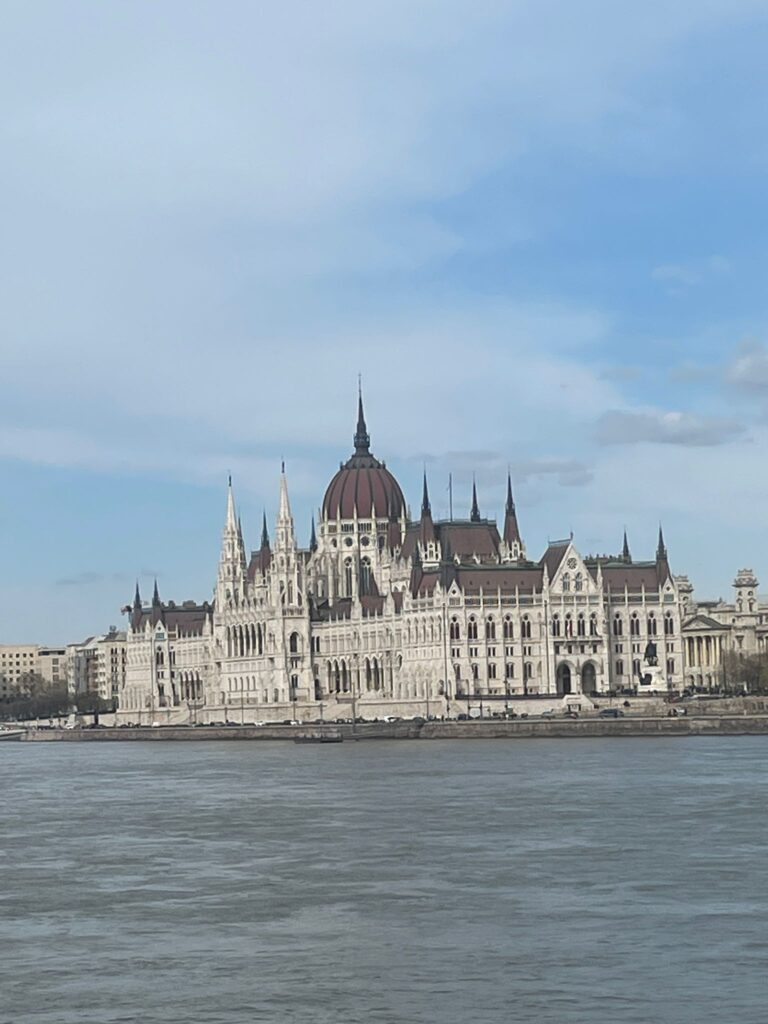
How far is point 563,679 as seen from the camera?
518 ft

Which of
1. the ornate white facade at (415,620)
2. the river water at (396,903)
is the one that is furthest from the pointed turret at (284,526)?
the river water at (396,903)

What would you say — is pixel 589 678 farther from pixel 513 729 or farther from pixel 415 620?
pixel 513 729

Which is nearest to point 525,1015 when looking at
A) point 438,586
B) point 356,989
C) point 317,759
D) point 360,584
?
point 356,989

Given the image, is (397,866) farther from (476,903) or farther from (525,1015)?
(525,1015)

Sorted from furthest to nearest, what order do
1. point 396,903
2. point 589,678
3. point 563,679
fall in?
1. point 589,678
2. point 563,679
3. point 396,903

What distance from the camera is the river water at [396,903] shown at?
1443 inches

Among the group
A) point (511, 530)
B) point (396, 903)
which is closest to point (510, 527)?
point (511, 530)

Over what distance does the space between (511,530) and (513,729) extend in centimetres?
4598

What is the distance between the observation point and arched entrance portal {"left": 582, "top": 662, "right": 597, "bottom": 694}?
517ft

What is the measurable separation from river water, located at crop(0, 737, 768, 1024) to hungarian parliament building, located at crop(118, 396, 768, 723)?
234ft

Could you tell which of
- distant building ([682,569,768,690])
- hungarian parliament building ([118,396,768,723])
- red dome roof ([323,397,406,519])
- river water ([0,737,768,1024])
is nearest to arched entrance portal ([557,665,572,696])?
hungarian parliament building ([118,396,768,723])

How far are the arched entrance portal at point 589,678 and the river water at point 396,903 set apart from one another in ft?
237

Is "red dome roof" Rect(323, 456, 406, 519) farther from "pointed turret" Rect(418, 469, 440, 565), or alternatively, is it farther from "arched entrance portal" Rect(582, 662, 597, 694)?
"arched entrance portal" Rect(582, 662, 597, 694)

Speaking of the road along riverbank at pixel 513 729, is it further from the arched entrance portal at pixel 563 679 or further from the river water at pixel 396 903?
the river water at pixel 396 903
